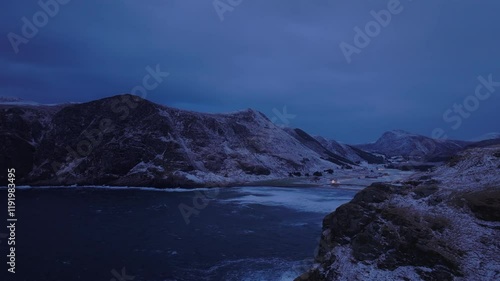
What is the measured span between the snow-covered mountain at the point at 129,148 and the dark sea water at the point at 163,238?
75.1 feet

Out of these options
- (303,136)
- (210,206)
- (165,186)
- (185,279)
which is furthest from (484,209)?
(303,136)

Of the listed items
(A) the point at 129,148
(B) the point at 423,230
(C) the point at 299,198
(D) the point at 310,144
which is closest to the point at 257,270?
(B) the point at 423,230

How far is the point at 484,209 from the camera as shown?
15609mm

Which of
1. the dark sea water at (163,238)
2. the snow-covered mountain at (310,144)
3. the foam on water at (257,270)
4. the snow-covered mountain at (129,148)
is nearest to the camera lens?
the foam on water at (257,270)

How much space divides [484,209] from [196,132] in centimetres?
8996

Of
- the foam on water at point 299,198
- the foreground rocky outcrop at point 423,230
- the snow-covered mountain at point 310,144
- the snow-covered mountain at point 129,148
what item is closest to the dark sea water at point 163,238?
the foam on water at point 299,198

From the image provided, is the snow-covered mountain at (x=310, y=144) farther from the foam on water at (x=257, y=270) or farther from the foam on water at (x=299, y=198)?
the foam on water at (x=257, y=270)

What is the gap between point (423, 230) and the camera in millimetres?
15617

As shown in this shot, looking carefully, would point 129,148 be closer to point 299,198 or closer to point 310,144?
point 299,198

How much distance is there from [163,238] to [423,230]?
80.0ft

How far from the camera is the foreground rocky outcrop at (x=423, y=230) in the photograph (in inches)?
555

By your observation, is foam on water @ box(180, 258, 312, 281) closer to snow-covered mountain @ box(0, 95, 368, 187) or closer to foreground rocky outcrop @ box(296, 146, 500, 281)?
foreground rocky outcrop @ box(296, 146, 500, 281)

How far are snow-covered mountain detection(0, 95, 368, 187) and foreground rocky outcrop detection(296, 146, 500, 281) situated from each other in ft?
200

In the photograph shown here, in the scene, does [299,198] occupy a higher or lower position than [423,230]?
lower
